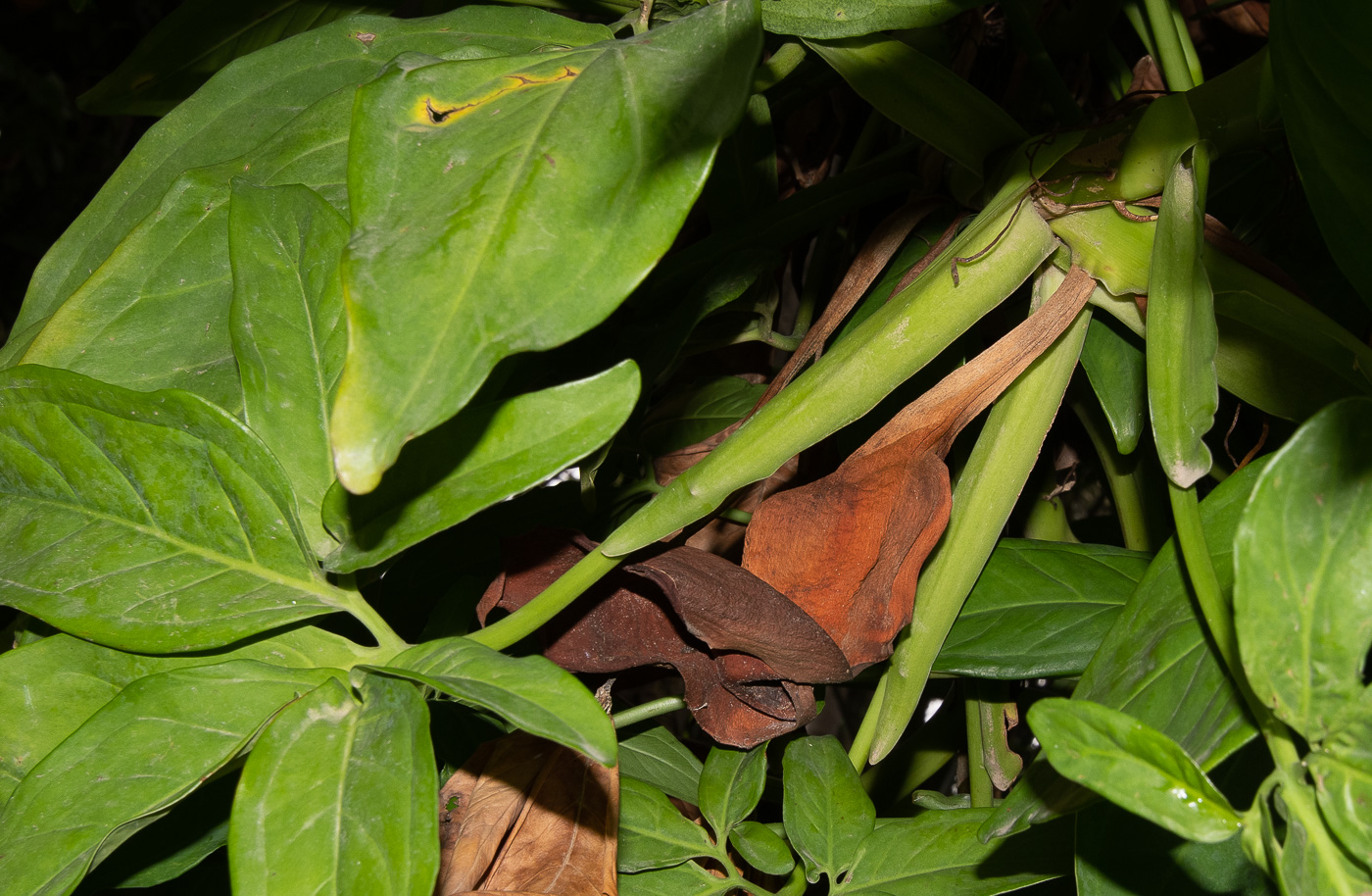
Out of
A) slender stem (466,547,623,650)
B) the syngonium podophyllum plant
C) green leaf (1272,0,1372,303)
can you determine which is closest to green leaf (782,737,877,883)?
the syngonium podophyllum plant

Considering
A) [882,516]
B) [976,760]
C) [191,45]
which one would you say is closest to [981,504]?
[882,516]

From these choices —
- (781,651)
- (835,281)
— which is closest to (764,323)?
(835,281)

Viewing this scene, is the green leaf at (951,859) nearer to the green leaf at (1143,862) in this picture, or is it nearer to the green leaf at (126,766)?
the green leaf at (1143,862)

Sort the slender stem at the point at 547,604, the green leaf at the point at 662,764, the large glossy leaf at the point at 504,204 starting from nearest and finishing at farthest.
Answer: the large glossy leaf at the point at 504,204 → the slender stem at the point at 547,604 → the green leaf at the point at 662,764

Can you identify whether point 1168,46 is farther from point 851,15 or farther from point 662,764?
point 662,764

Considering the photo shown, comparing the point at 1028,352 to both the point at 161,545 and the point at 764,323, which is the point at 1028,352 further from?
the point at 161,545

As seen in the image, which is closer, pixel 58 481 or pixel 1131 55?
pixel 58 481

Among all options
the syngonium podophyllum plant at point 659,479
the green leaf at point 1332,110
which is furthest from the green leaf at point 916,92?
the green leaf at point 1332,110

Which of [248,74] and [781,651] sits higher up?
[248,74]
